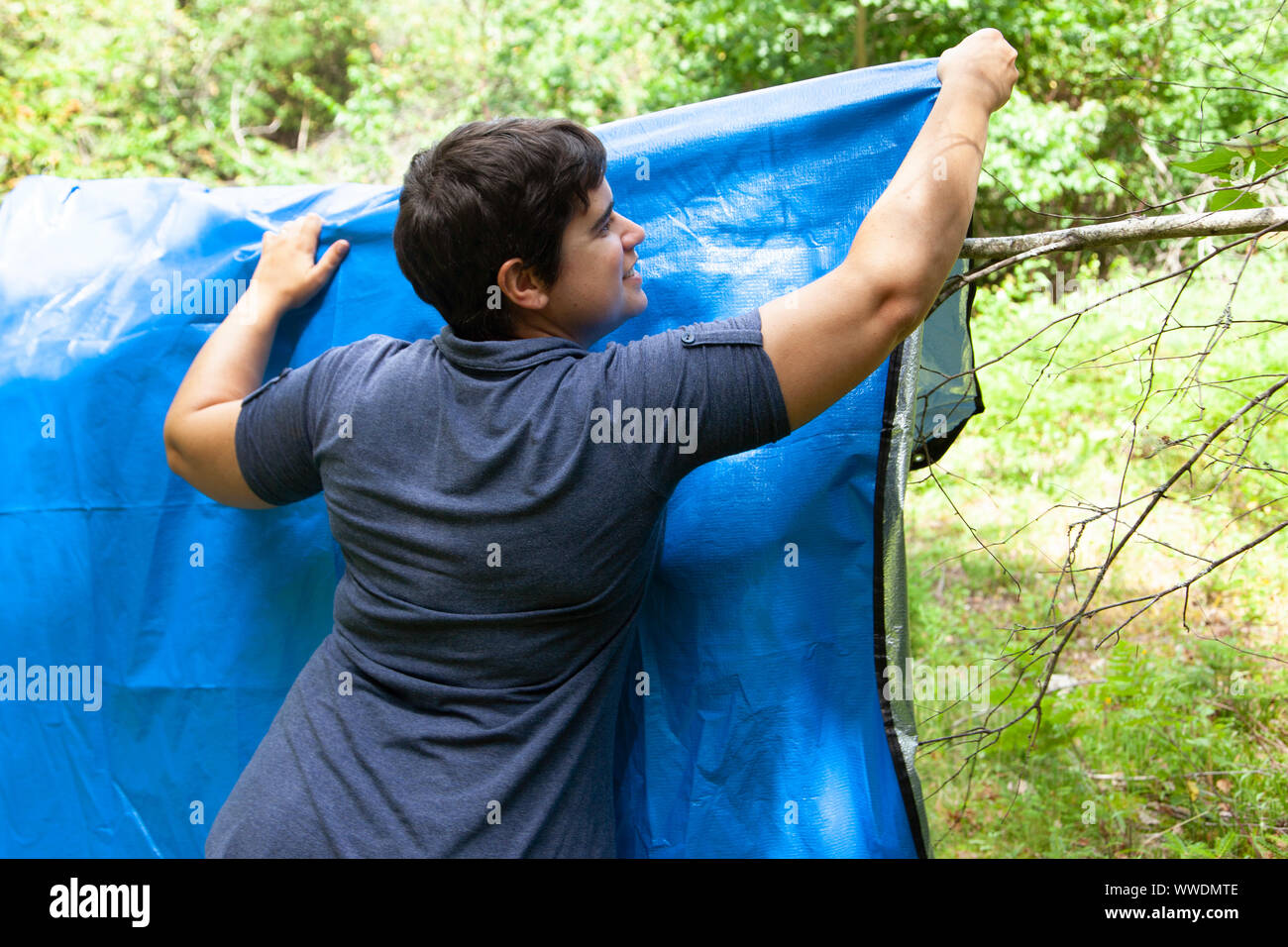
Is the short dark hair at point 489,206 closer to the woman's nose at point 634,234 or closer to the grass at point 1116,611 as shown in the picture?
the woman's nose at point 634,234

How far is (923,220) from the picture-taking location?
143 centimetres

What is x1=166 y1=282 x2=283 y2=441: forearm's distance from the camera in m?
1.86

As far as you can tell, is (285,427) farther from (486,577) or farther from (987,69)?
(987,69)

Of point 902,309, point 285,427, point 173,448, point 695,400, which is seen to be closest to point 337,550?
point 173,448

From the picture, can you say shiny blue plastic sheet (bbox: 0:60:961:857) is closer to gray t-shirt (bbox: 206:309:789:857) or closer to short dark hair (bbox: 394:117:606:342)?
gray t-shirt (bbox: 206:309:789:857)

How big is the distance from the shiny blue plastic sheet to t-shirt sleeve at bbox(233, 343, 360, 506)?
14.8 inches

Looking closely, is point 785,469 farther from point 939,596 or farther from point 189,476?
point 939,596

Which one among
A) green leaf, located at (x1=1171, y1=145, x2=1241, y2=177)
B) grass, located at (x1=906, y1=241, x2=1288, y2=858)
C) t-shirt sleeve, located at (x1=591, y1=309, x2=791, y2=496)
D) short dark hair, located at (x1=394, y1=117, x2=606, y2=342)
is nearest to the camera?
t-shirt sleeve, located at (x1=591, y1=309, x2=791, y2=496)

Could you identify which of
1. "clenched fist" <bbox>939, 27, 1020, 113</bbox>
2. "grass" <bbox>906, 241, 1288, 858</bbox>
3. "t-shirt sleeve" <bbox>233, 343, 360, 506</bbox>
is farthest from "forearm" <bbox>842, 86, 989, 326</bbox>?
"t-shirt sleeve" <bbox>233, 343, 360, 506</bbox>

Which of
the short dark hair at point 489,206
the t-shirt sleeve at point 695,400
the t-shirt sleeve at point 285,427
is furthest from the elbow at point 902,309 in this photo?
the t-shirt sleeve at point 285,427

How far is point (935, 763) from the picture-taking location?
329cm

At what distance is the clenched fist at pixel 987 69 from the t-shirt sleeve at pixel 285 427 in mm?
1054

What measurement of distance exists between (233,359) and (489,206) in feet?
2.33
